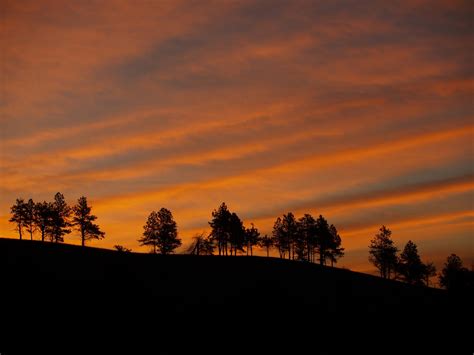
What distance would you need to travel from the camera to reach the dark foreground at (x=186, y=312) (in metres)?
45.5

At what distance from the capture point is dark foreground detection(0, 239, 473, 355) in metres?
45.5

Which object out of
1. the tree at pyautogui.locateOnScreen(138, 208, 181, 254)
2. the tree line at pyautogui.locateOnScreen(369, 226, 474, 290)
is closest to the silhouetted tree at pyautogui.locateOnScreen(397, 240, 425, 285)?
the tree line at pyautogui.locateOnScreen(369, 226, 474, 290)

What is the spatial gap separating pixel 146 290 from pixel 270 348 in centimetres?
2167

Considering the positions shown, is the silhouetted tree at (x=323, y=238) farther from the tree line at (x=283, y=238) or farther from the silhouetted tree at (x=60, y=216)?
the silhouetted tree at (x=60, y=216)

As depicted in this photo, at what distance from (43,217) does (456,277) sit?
3655 inches

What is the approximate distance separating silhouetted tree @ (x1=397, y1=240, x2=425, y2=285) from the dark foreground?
45060mm

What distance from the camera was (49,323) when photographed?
46188 millimetres

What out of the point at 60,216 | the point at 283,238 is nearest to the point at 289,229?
the point at 283,238

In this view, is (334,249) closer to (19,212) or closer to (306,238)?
(306,238)

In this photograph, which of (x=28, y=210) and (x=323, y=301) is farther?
(x=28, y=210)

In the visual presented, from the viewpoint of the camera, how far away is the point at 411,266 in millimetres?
129250

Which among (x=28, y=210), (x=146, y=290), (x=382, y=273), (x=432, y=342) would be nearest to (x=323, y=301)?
(x=432, y=342)

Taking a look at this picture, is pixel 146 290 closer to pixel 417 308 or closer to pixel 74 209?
pixel 417 308

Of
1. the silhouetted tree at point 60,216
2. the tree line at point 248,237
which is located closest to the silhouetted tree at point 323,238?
the tree line at point 248,237
